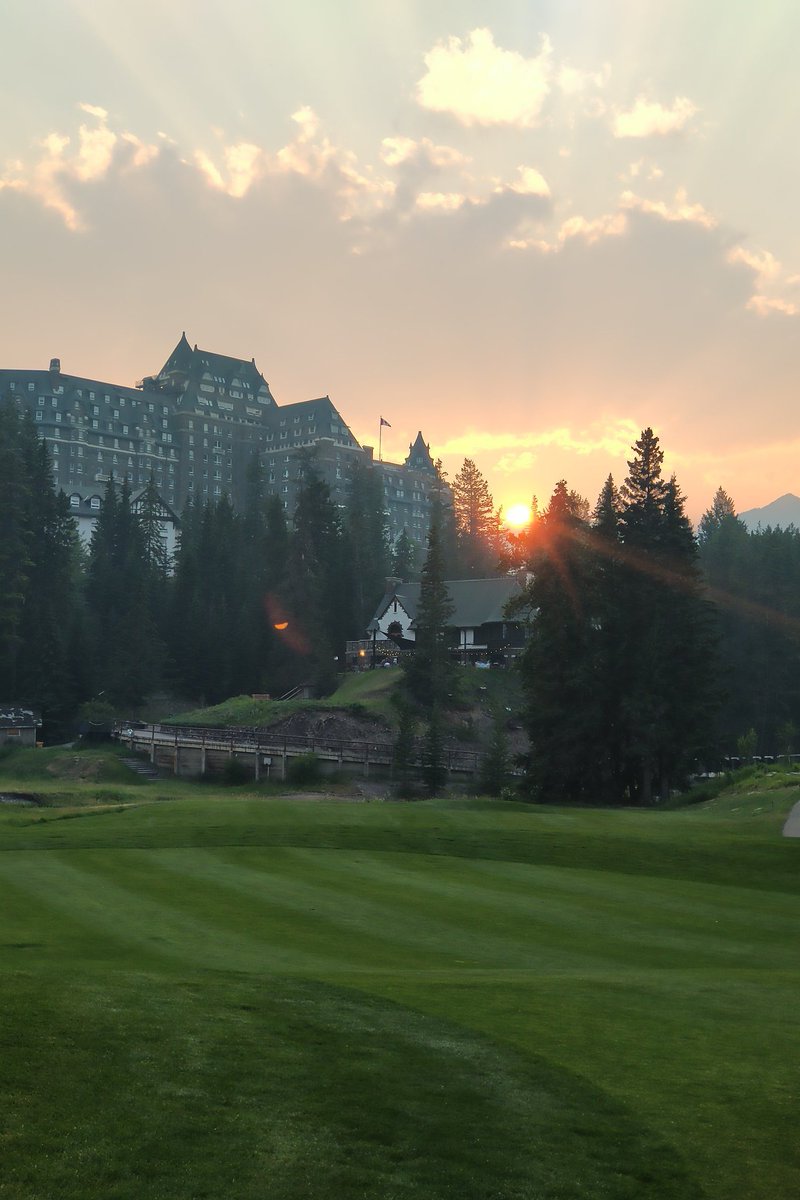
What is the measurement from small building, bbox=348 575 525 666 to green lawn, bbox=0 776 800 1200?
81103 mm

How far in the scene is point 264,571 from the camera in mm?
126438

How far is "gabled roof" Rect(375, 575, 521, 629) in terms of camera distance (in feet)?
363

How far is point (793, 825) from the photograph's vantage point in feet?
105

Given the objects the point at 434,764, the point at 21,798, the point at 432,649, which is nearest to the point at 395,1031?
the point at 21,798

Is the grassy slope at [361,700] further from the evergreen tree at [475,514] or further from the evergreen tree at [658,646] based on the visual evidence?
the evergreen tree at [475,514]

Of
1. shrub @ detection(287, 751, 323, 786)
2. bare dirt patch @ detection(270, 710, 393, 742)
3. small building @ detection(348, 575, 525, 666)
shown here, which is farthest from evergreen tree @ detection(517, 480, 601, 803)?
small building @ detection(348, 575, 525, 666)

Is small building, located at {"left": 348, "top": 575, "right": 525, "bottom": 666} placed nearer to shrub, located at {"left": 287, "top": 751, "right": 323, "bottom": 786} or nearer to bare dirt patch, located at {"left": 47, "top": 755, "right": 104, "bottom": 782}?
shrub, located at {"left": 287, "top": 751, "right": 323, "bottom": 786}

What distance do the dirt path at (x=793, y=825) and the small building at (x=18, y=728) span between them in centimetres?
6992

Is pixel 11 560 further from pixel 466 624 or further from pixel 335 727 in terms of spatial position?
pixel 466 624

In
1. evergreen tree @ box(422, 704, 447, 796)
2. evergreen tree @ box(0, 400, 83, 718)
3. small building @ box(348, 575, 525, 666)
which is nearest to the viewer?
evergreen tree @ box(422, 704, 447, 796)

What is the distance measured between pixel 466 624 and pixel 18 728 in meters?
44.5

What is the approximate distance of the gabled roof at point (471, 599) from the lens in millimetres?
110625

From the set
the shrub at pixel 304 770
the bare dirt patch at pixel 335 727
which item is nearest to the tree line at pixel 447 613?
the bare dirt patch at pixel 335 727

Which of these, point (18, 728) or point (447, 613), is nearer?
point (447, 613)
